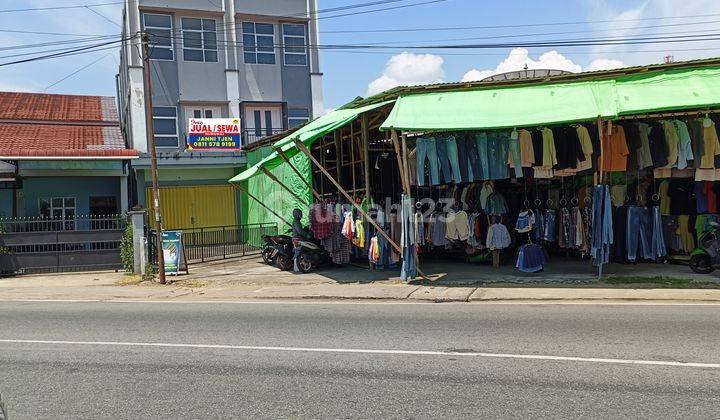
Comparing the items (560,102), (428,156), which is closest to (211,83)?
(428,156)

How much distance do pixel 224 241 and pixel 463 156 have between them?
33.4ft

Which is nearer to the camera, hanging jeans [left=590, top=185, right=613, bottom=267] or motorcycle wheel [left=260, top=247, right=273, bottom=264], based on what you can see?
hanging jeans [left=590, top=185, right=613, bottom=267]

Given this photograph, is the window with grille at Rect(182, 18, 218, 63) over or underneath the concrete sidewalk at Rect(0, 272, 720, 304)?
over

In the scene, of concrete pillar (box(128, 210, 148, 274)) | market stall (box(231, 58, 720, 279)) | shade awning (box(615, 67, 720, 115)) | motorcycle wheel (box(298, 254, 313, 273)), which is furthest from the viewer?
concrete pillar (box(128, 210, 148, 274))

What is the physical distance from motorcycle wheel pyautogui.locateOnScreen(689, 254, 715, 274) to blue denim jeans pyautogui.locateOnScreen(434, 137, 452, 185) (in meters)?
5.18

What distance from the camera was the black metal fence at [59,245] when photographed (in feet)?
59.1

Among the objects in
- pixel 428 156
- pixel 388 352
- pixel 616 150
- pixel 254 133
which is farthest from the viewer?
pixel 254 133

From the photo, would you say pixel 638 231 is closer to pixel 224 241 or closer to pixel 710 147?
pixel 710 147

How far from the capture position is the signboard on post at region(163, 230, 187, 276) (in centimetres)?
1636

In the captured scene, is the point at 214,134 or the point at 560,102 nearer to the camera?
the point at 560,102

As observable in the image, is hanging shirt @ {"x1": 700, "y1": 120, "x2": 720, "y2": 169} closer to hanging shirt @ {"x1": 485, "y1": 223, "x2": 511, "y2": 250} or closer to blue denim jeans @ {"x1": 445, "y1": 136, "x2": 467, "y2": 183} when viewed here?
hanging shirt @ {"x1": 485, "y1": 223, "x2": 511, "y2": 250}

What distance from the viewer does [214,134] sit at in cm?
2548

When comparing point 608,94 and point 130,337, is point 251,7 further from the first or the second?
point 130,337

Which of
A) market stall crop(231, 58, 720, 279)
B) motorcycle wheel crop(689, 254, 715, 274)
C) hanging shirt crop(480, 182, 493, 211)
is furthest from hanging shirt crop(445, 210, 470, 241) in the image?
motorcycle wheel crop(689, 254, 715, 274)
